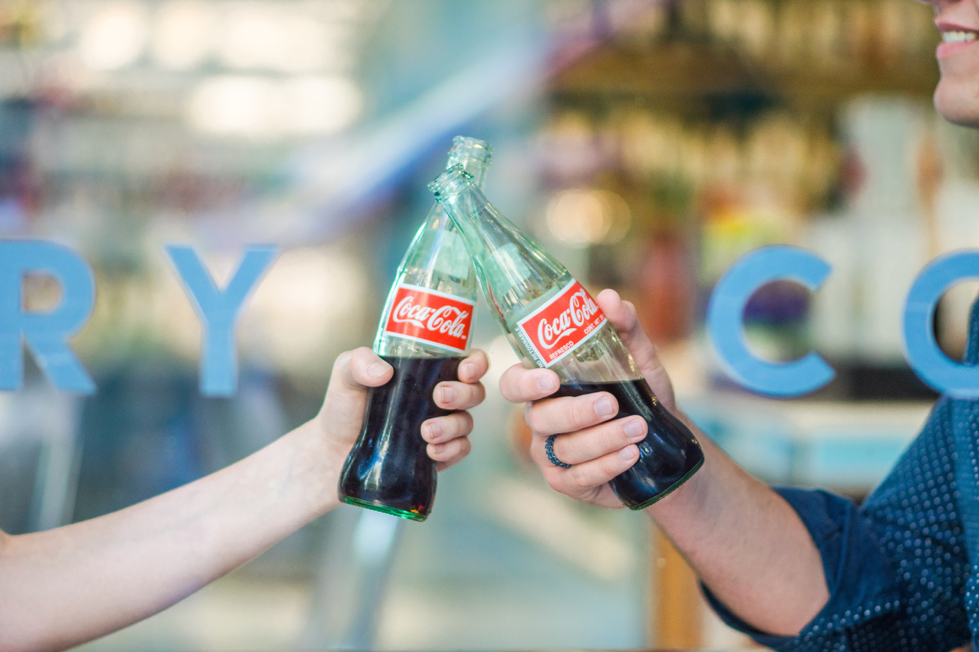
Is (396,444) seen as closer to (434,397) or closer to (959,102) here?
(434,397)

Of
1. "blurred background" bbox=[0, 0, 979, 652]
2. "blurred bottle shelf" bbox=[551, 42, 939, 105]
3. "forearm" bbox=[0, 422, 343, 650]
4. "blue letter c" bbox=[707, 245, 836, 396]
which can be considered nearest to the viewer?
"forearm" bbox=[0, 422, 343, 650]

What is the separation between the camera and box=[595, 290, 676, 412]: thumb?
755 mm

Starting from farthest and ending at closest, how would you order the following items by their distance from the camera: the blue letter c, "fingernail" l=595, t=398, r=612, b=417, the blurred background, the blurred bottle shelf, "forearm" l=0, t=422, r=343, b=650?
the blurred bottle shelf → the blurred background → the blue letter c → "forearm" l=0, t=422, r=343, b=650 → "fingernail" l=595, t=398, r=612, b=417

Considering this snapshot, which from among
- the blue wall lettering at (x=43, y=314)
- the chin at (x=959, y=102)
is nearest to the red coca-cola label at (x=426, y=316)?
the blue wall lettering at (x=43, y=314)

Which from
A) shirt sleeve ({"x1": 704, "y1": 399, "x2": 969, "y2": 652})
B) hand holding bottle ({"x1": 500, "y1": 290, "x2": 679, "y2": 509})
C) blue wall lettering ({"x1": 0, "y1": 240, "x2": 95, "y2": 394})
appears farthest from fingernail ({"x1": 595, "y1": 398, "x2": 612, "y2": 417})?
blue wall lettering ({"x1": 0, "y1": 240, "x2": 95, "y2": 394})

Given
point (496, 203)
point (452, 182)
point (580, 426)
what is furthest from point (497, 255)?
point (496, 203)

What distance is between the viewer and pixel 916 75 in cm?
265

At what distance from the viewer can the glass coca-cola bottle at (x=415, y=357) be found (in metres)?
0.73

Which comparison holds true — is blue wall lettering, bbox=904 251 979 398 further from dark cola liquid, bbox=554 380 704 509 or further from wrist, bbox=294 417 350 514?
wrist, bbox=294 417 350 514

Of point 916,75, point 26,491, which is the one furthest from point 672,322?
point 26,491

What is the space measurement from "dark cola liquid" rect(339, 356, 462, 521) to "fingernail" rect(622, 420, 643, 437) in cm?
17

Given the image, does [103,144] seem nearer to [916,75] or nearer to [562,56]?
[562,56]

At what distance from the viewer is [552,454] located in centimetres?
75

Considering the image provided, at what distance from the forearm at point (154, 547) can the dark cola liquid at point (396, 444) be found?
9 centimetres
